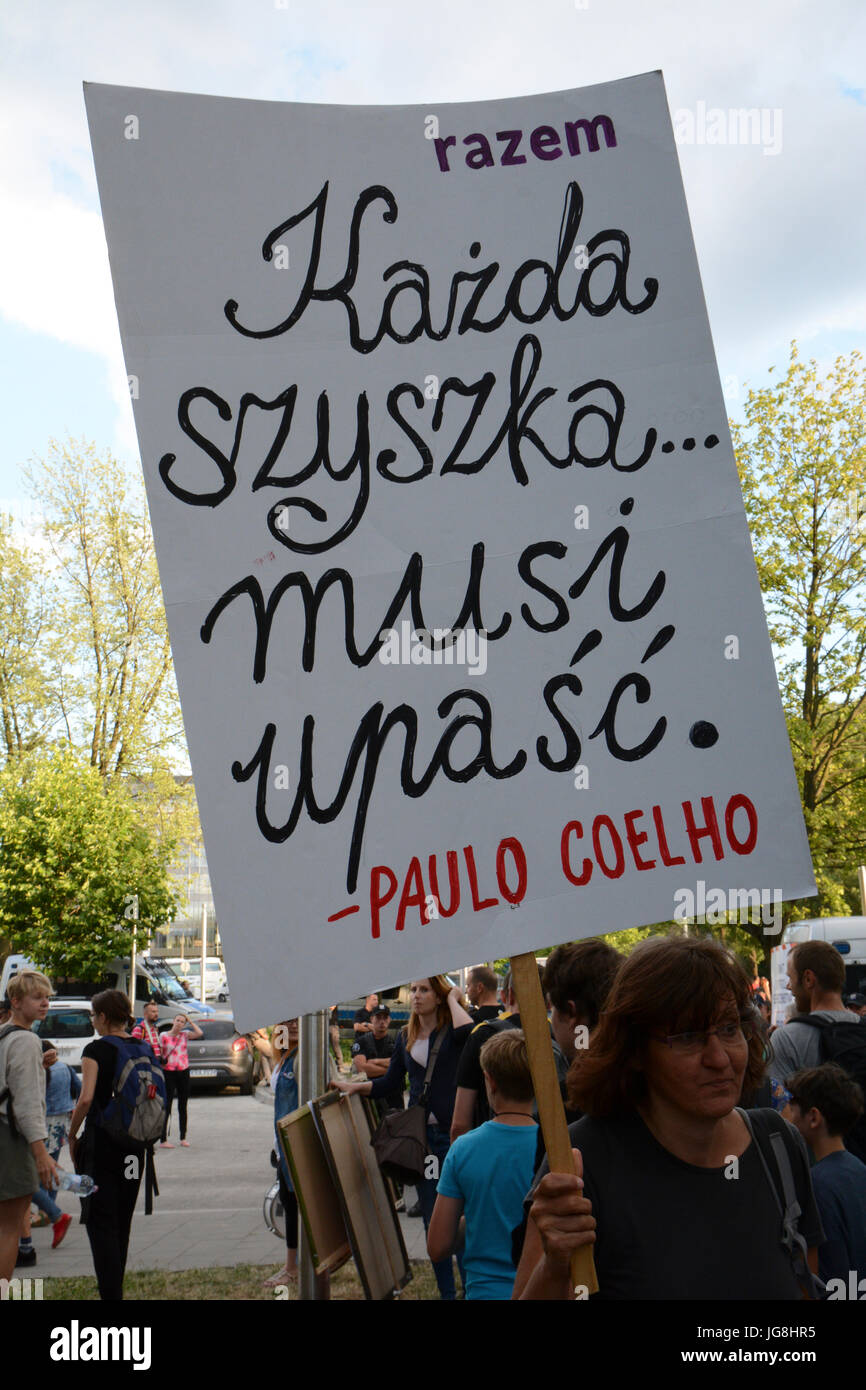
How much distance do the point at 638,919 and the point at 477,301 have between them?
4.53 feet

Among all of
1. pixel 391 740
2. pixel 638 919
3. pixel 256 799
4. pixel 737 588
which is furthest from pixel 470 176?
pixel 638 919

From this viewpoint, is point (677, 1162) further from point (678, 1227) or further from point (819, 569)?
point (819, 569)

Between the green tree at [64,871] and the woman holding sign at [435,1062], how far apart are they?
24.8m

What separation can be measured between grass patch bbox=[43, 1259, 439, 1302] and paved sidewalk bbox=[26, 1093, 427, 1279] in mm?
300

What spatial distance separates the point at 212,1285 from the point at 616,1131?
634 centimetres

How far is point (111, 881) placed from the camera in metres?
30.8

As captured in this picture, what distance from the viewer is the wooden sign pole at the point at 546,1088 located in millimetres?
2125

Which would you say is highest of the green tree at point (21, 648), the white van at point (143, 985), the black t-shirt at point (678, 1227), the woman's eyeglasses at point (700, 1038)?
the green tree at point (21, 648)

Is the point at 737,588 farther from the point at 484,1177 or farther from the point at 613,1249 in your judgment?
the point at 484,1177

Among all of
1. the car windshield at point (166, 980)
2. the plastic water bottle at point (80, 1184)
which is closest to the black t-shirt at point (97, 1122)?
the plastic water bottle at point (80, 1184)

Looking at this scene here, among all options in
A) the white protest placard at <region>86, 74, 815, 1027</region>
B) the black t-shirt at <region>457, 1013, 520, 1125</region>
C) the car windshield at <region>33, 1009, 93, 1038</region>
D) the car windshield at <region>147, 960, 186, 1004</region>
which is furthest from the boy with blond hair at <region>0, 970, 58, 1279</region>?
the car windshield at <region>147, 960, 186, 1004</region>

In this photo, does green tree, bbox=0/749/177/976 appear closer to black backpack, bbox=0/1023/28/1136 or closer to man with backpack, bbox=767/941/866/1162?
black backpack, bbox=0/1023/28/1136

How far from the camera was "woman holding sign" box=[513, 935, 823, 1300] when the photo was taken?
2170mm

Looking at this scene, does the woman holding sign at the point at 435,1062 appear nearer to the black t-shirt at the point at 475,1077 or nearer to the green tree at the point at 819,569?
the black t-shirt at the point at 475,1077
